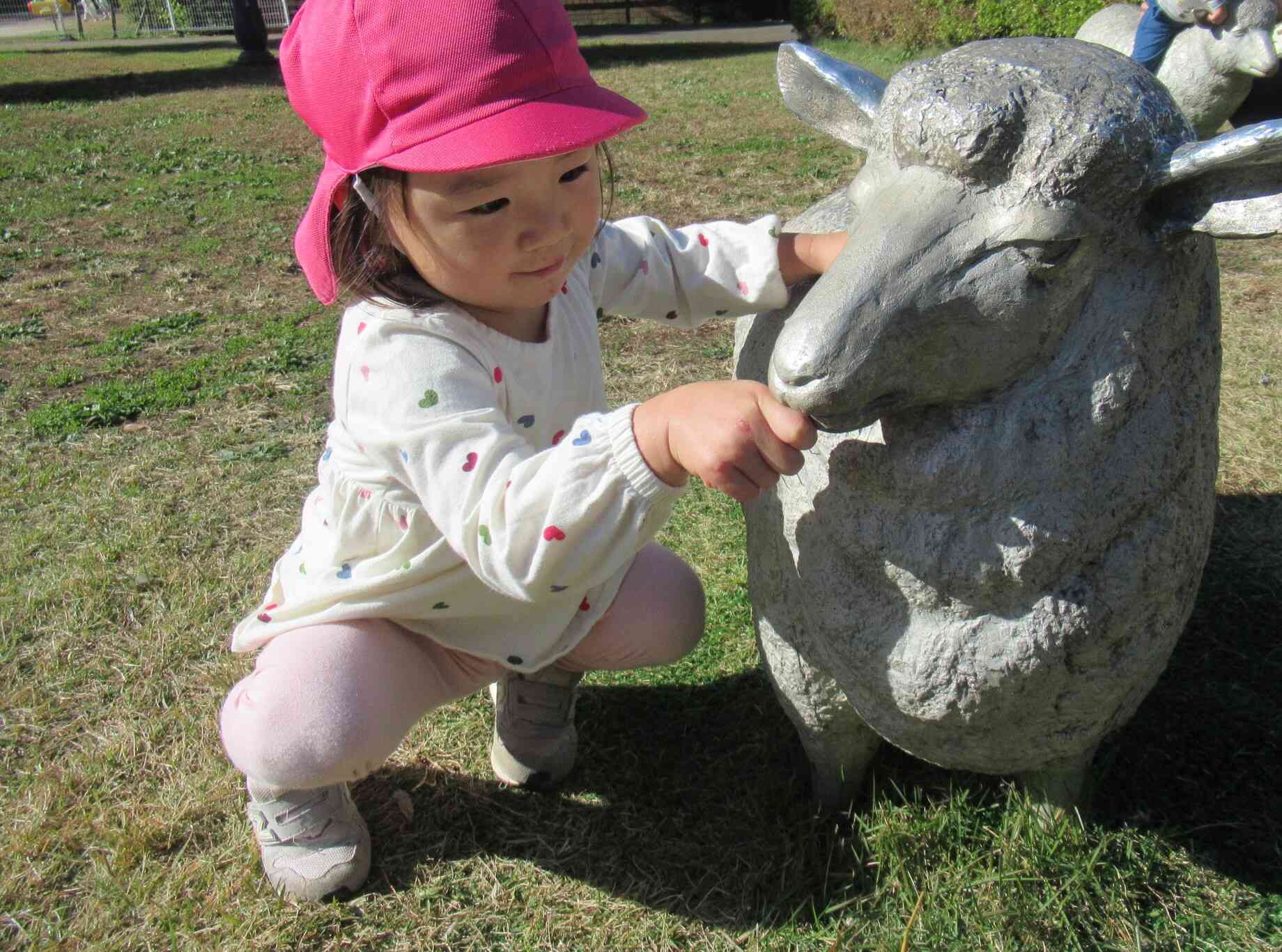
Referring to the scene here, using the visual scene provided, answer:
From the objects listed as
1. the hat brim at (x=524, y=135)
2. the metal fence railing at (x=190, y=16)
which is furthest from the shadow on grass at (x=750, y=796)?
the metal fence railing at (x=190, y=16)

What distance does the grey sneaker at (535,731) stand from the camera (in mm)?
2359

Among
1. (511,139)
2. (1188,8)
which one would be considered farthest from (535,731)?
(1188,8)

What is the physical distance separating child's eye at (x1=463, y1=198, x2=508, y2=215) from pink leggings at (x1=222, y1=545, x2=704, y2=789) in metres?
0.83

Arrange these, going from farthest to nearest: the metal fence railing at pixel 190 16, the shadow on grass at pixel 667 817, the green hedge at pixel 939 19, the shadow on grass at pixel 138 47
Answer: the metal fence railing at pixel 190 16 < the shadow on grass at pixel 138 47 < the green hedge at pixel 939 19 < the shadow on grass at pixel 667 817

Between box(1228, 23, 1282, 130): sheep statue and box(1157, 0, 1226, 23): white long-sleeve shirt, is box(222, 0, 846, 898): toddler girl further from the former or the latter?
box(1228, 23, 1282, 130): sheep statue

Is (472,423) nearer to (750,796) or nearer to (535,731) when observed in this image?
(535,731)

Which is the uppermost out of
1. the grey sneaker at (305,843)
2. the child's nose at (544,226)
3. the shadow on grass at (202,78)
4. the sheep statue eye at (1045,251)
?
the sheep statue eye at (1045,251)

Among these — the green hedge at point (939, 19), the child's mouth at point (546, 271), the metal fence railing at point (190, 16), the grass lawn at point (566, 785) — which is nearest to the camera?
the child's mouth at point (546, 271)

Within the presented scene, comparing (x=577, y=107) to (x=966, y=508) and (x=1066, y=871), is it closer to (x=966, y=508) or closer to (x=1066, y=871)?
(x=966, y=508)

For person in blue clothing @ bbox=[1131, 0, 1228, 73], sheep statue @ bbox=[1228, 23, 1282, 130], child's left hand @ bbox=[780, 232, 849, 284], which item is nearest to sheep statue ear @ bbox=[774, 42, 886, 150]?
child's left hand @ bbox=[780, 232, 849, 284]

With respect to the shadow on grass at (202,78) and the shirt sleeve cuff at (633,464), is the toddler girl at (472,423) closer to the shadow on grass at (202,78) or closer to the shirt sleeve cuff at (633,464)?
the shirt sleeve cuff at (633,464)

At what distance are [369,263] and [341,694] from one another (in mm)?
756

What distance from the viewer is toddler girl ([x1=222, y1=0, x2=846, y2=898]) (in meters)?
1.57

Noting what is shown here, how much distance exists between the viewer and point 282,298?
17.5 feet
